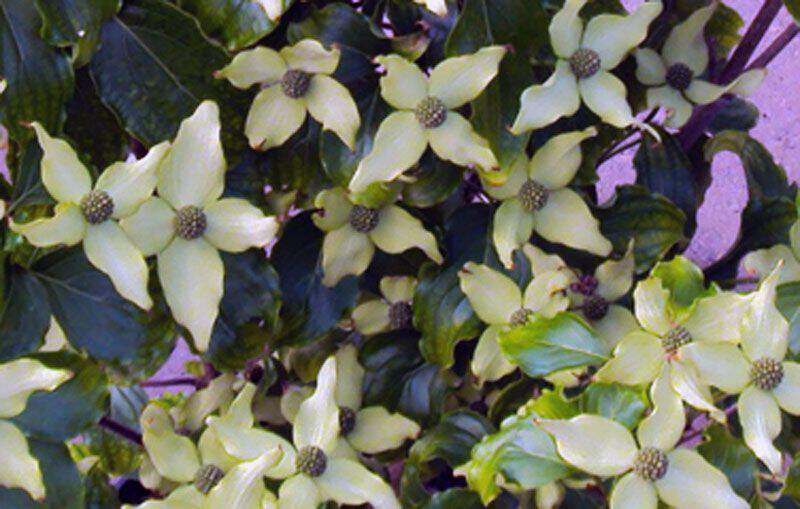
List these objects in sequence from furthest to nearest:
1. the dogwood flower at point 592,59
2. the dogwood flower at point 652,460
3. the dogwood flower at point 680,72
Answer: the dogwood flower at point 680,72
the dogwood flower at point 592,59
the dogwood flower at point 652,460

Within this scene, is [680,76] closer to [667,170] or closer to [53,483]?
[667,170]

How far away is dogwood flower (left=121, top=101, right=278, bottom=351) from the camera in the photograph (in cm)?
58

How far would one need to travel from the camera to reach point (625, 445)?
53cm

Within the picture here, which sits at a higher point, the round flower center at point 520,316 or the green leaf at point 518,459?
the green leaf at point 518,459

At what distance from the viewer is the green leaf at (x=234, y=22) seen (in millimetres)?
592

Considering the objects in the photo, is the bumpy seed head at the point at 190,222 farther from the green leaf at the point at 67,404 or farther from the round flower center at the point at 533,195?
the round flower center at the point at 533,195

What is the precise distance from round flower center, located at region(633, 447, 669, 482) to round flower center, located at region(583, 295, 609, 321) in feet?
0.55

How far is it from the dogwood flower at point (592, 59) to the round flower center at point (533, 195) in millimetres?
53

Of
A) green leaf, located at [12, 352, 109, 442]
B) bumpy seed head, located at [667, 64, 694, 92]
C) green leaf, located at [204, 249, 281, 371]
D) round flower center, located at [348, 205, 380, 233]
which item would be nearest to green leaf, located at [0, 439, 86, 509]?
green leaf, located at [12, 352, 109, 442]

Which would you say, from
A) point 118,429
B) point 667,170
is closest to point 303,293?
point 118,429

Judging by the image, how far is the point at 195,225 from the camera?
1.93 feet

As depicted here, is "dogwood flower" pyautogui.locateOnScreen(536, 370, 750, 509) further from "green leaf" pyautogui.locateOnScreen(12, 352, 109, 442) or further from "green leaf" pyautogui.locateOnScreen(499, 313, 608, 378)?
"green leaf" pyautogui.locateOnScreen(12, 352, 109, 442)

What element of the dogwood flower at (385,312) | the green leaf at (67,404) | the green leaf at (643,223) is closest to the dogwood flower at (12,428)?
the green leaf at (67,404)

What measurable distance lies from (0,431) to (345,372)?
25 centimetres
